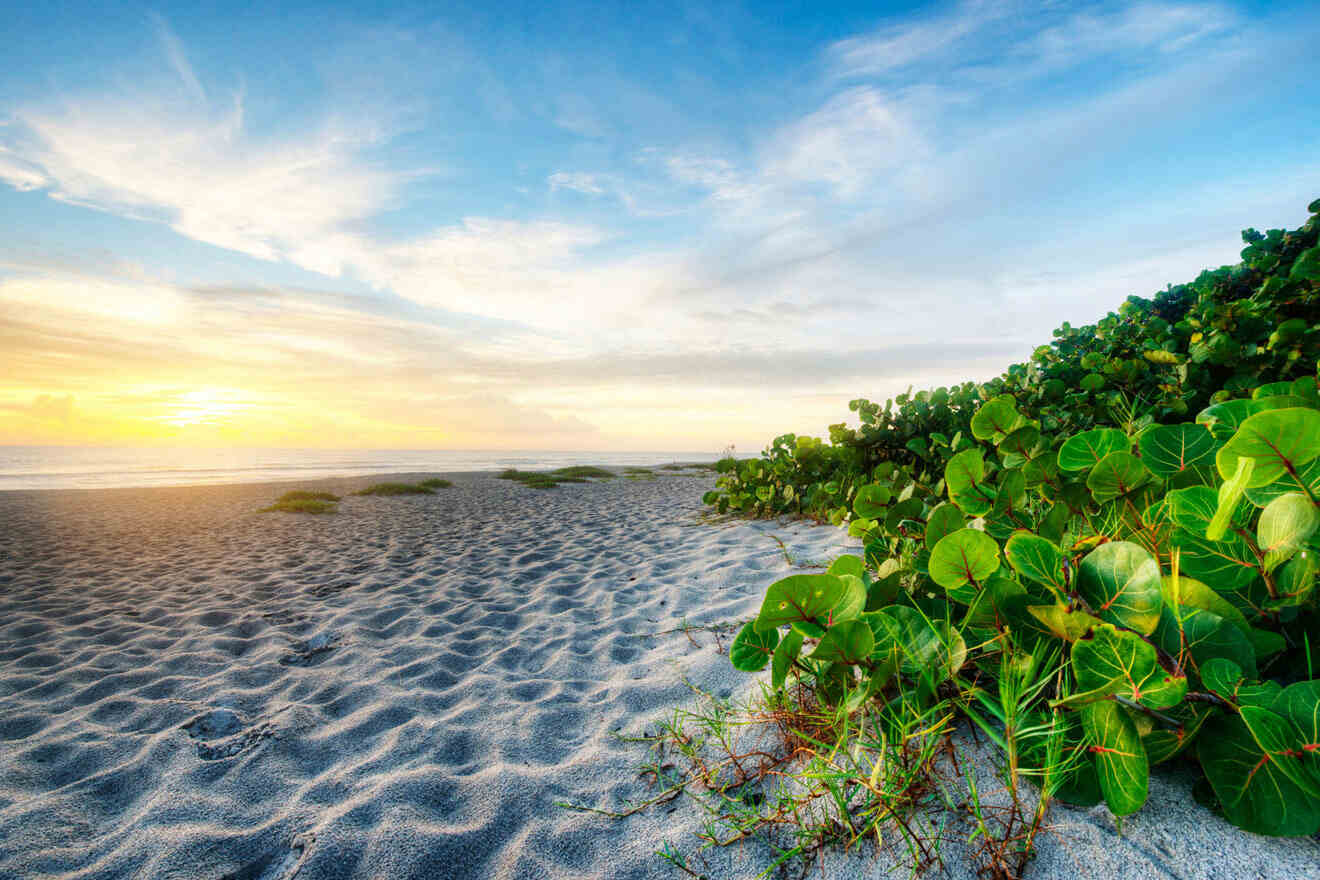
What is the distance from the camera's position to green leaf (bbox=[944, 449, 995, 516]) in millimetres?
1373

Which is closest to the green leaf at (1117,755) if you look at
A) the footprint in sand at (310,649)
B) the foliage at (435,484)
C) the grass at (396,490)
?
the footprint in sand at (310,649)

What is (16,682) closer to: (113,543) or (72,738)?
(72,738)

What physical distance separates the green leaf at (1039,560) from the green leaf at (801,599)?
0.34m

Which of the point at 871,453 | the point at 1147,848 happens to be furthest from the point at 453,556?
the point at 1147,848

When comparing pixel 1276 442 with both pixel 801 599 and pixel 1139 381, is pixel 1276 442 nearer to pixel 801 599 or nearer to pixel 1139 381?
pixel 801 599

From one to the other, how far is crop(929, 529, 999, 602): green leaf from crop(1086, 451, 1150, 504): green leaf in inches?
16.2

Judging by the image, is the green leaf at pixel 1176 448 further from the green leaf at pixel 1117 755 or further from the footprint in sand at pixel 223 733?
the footprint in sand at pixel 223 733

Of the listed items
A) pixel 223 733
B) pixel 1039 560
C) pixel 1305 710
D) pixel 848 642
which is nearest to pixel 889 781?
pixel 848 642

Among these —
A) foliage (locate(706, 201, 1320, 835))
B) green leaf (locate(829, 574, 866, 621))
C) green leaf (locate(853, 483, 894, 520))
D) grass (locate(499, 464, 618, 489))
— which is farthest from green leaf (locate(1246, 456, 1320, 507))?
grass (locate(499, 464, 618, 489))

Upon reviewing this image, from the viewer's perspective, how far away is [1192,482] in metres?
1.17

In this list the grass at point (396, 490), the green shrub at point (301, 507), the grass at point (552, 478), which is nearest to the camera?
the green shrub at point (301, 507)

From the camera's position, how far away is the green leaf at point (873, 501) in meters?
1.85

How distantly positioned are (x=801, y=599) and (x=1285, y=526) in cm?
78

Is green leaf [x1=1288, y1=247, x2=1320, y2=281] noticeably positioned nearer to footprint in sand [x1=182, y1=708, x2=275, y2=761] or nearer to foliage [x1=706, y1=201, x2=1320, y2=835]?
foliage [x1=706, y1=201, x2=1320, y2=835]
